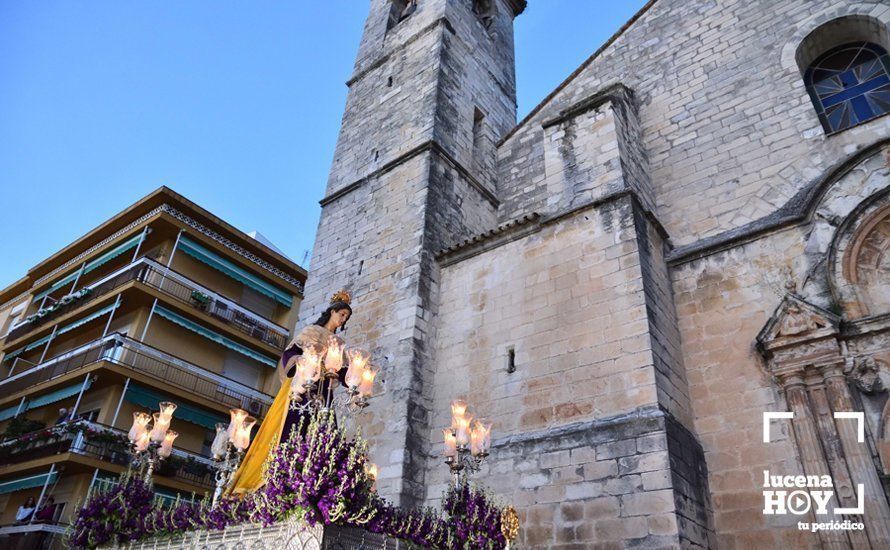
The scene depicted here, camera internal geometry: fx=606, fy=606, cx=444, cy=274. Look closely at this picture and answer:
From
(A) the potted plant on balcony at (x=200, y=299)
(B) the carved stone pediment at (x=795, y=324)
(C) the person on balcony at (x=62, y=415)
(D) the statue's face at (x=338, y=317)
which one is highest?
(A) the potted plant on balcony at (x=200, y=299)

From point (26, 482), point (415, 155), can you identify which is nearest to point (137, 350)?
point (26, 482)

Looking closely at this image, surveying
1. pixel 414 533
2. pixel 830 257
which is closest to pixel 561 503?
pixel 414 533

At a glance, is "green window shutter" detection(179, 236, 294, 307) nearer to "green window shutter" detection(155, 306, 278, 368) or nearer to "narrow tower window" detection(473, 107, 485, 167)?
"green window shutter" detection(155, 306, 278, 368)

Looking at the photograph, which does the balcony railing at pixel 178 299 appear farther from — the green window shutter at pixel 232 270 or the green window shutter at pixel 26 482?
the green window shutter at pixel 26 482

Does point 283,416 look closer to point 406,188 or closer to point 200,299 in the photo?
point 406,188

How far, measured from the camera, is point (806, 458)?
6195mm

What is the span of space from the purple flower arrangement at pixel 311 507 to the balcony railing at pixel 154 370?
35.8 ft

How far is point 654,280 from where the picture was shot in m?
7.61

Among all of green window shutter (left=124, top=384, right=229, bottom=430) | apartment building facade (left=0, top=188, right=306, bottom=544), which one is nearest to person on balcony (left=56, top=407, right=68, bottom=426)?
apartment building facade (left=0, top=188, right=306, bottom=544)

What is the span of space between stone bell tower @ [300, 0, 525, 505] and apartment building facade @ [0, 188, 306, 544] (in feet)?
26.0

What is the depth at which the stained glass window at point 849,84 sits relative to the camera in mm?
8641

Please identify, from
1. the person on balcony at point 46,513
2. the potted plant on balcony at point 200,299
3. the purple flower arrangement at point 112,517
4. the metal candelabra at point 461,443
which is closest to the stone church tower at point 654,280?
the metal candelabra at point 461,443

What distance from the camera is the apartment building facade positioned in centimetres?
1510

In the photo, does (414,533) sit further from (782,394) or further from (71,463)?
(71,463)
